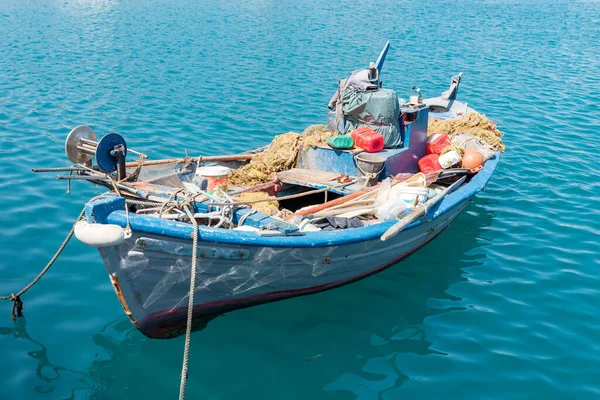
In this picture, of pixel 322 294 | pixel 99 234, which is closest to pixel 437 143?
pixel 322 294

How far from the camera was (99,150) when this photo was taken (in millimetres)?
7086

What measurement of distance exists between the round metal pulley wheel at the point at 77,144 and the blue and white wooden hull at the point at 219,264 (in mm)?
1942

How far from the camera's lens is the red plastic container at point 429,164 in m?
10.0

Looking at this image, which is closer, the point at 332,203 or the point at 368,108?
the point at 332,203

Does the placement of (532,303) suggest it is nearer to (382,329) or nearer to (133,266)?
(382,329)

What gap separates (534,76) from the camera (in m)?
21.7

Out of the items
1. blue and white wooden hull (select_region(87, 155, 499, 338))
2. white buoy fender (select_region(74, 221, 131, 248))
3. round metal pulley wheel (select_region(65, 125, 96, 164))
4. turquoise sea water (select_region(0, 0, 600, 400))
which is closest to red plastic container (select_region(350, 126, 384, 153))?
blue and white wooden hull (select_region(87, 155, 499, 338))

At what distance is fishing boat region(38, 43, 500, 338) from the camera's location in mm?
5980

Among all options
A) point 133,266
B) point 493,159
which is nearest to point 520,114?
point 493,159

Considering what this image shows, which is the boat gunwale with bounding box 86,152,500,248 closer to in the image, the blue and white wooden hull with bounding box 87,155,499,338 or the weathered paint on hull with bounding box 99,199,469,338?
the blue and white wooden hull with bounding box 87,155,499,338

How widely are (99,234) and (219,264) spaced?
5.23 ft

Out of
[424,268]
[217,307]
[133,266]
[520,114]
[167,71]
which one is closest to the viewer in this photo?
[133,266]

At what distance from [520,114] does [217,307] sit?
1355 centimetres

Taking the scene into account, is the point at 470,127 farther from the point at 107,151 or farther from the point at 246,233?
the point at 107,151
